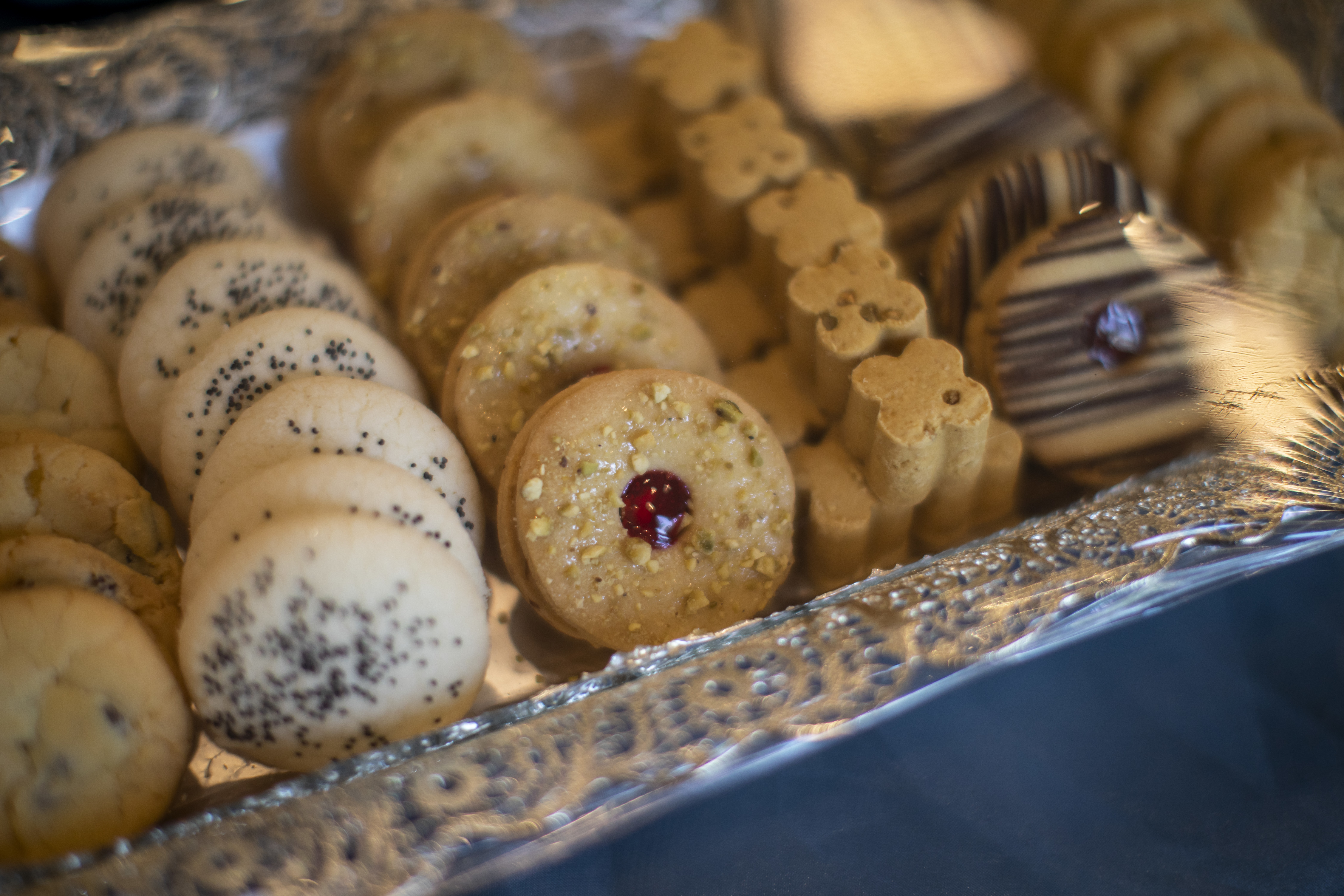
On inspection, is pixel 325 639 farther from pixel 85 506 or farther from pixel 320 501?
pixel 85 506

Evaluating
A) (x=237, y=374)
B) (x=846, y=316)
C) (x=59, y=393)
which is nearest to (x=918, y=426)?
(x=846, y=316)

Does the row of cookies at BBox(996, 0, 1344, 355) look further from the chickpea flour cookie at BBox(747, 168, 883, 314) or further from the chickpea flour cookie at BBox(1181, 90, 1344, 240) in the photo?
the chickpea flour cookie at BBox(747, 168, 883, 314)

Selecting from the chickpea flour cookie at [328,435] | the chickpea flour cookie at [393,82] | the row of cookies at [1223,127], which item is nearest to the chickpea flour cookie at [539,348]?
the chickpea flour cookie at [328,435]

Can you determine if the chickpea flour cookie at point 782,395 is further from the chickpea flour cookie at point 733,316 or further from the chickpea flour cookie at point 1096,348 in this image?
the chickpea flour cookie at point 1096,348

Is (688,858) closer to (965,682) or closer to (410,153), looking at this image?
(965,682)

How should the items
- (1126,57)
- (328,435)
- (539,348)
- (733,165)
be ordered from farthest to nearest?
(1126,57) → (733,165) → (539,348) → (328,435)

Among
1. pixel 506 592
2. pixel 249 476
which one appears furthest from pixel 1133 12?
pixel 249 476

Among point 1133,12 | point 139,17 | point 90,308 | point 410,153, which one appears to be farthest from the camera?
point 139,17

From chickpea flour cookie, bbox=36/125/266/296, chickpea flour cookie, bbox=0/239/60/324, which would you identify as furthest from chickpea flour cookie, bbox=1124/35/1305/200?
chickpea flour cookie, bbox=0/239/60/324
